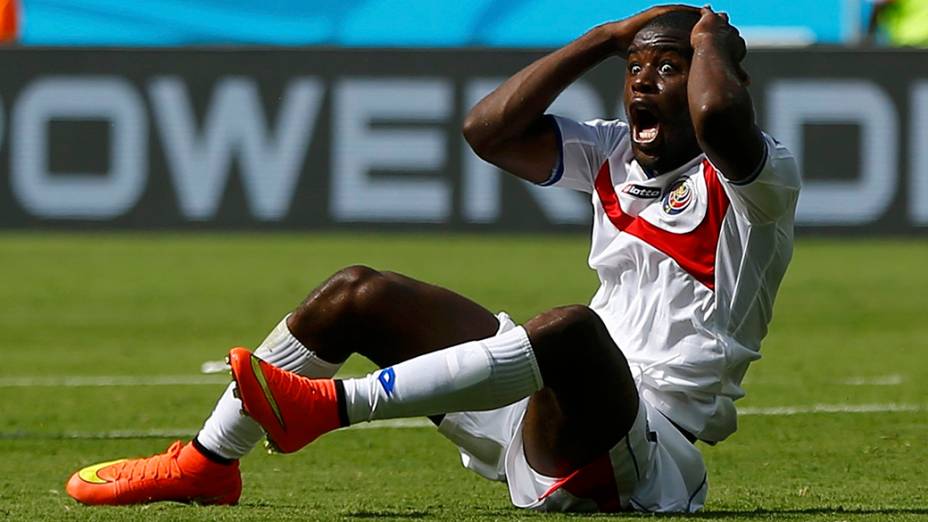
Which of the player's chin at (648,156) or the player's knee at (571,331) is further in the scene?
the player's chin at (648,156)

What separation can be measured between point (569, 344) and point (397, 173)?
36.8 feet

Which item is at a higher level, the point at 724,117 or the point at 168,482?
the point at 724,117

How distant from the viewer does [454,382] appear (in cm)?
451

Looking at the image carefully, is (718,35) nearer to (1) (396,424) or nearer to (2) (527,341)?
(2) (527,341)

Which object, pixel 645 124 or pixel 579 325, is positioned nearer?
pixel 579 325

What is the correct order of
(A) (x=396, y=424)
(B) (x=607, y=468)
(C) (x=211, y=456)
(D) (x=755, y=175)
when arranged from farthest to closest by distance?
(A) (x=396, y=424)
(C) (x=211, y=456)
(B) (x=607, y=468)
(D) (x=755, y=175)

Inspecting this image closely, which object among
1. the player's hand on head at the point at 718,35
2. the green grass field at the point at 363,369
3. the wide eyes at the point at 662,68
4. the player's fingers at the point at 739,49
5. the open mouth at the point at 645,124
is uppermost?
the player's hand on head at the point at 718,35

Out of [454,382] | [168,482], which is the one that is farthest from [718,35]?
[168,482]

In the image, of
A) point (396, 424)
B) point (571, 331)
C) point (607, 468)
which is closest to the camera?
point (571, 331)

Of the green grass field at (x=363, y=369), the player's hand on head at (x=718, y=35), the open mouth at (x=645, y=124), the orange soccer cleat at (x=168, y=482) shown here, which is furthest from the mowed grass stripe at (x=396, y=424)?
the player's hand on head at (x=718, y=35)

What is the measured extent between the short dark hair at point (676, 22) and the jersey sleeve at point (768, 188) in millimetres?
391

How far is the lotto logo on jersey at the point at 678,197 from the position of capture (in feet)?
15.9

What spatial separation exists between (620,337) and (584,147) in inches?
23.2

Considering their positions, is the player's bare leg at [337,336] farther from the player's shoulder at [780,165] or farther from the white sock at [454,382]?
the player's shoulder at [780,165]
